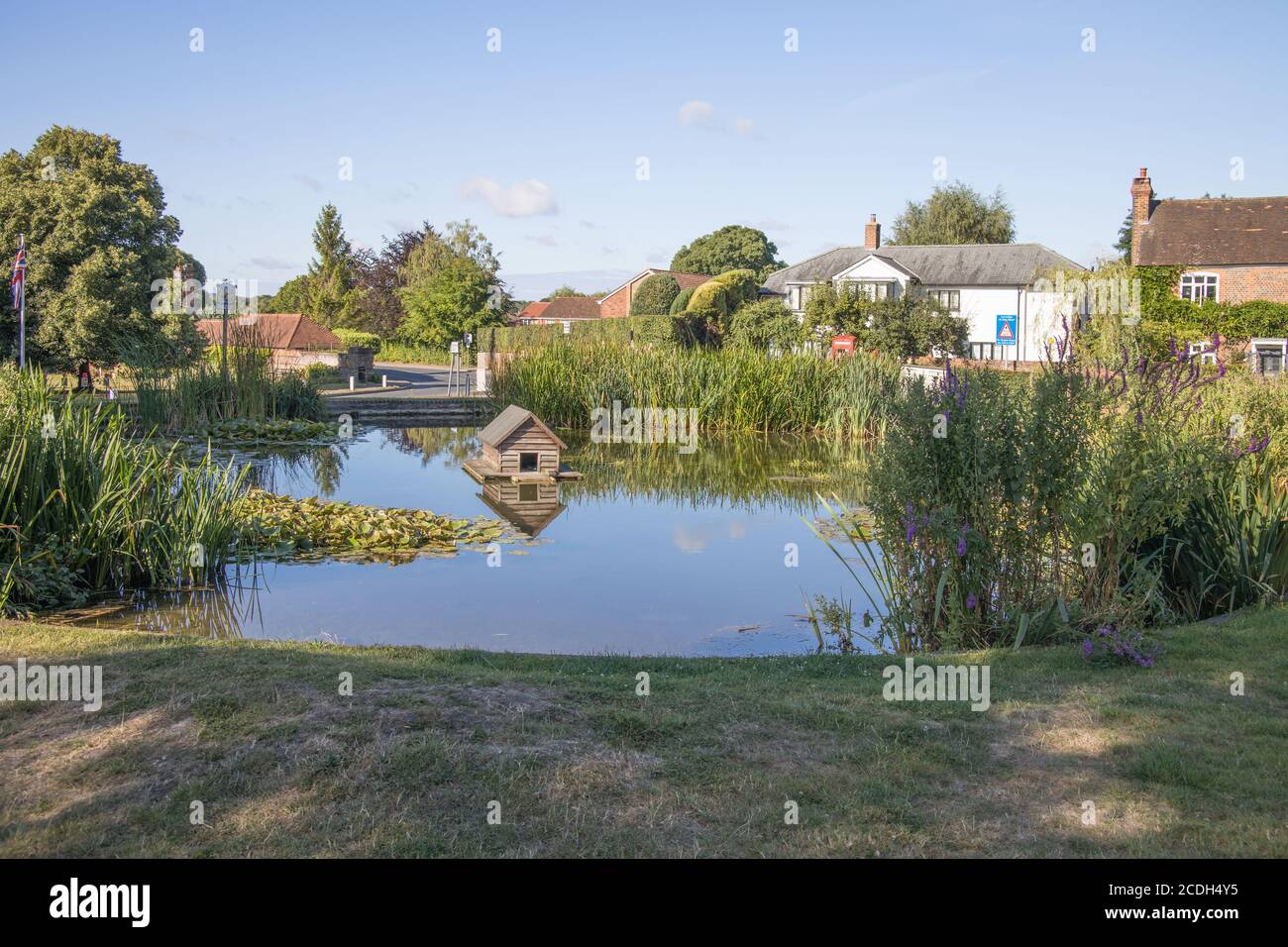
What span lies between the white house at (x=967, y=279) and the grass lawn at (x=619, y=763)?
47.2 meters

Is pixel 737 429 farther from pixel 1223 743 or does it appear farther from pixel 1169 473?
pixel 1223 743

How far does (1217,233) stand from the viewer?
142ft

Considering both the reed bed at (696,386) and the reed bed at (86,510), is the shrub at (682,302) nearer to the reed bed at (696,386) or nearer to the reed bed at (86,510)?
the reed bed at (696,386)

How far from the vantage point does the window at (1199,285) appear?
137 ft

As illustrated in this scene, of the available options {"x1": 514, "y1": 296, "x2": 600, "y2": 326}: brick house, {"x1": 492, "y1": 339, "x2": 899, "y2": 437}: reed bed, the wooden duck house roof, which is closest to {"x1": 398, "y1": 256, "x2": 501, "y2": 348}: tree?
{"x1": 514, "y1": 296, "x2": 600, "y2": 326}: brick house

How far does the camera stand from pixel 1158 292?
41.3 m

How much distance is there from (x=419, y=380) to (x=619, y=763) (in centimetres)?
3656

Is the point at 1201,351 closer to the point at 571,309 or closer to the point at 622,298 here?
the point at 622,298

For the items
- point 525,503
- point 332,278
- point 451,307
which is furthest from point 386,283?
point 525,503

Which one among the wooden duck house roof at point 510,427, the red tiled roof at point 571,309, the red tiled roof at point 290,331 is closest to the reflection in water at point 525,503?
the wooden duck house roof at point 510,427

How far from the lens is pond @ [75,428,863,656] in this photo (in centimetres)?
828
